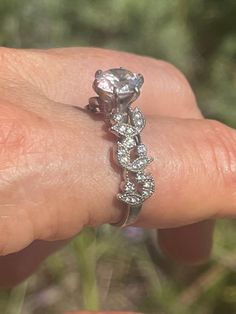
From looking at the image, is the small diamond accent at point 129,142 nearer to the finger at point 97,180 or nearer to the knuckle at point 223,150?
the finger at point 97,180

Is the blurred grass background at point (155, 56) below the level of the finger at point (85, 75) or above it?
below

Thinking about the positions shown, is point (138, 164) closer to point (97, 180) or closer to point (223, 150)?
point (97, 180)

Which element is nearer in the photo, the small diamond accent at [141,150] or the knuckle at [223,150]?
the small diamond accent at [141,150]

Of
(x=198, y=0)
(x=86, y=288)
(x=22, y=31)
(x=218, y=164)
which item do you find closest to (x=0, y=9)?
(x=22, y=31)

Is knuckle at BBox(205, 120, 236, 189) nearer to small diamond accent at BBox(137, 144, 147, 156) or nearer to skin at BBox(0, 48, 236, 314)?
skin at BBox(0, 48, 236, 314)

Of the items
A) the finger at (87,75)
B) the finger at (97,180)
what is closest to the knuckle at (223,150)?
the finger at (97,180)

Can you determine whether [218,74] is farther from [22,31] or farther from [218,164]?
[218,164]

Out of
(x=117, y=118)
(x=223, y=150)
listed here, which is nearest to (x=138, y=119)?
(x=117, y=118)
